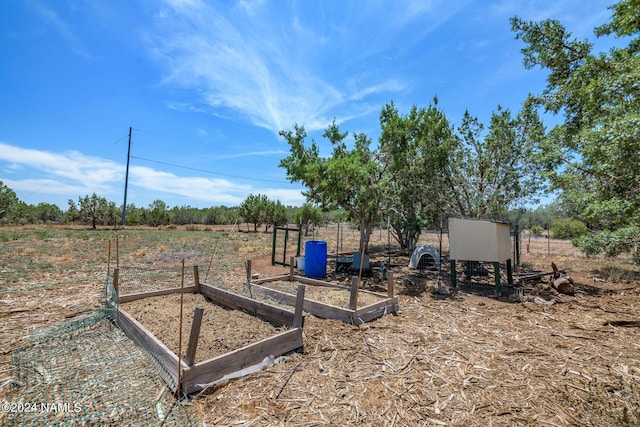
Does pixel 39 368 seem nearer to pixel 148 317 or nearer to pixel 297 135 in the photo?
pixel 148 317

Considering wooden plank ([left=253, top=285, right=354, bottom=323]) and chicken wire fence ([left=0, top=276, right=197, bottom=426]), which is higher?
wooden plank ([left=253, top=285, right=354, bottom=323])

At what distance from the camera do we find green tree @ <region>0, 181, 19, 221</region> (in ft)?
132

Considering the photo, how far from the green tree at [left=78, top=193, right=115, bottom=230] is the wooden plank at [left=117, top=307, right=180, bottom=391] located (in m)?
43.8

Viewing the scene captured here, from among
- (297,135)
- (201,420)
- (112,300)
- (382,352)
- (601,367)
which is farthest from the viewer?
(297,135)

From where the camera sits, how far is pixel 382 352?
4.65 m

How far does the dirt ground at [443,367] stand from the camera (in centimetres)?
321

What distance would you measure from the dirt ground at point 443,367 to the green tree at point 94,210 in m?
39.3

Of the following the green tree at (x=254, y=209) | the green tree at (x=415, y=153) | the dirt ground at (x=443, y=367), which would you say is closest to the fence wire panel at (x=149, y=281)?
the dirt ground at (x=443, y=367)

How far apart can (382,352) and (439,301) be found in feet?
12.2

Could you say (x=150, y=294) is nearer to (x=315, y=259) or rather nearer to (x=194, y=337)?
(x=194, y=337)

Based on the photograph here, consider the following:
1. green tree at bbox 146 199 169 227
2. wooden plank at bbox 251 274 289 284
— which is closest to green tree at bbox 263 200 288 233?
green tree at bbox 146 199 169 227

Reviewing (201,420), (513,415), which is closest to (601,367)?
(513,415)

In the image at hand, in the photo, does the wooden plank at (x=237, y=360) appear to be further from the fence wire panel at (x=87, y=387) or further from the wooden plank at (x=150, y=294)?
the wooden plank at (x=150, y=294)

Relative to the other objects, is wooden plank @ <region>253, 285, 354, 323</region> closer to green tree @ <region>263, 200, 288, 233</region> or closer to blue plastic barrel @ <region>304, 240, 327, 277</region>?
blue plastic barrel @ <region>304, 240, 327, 277</region>
